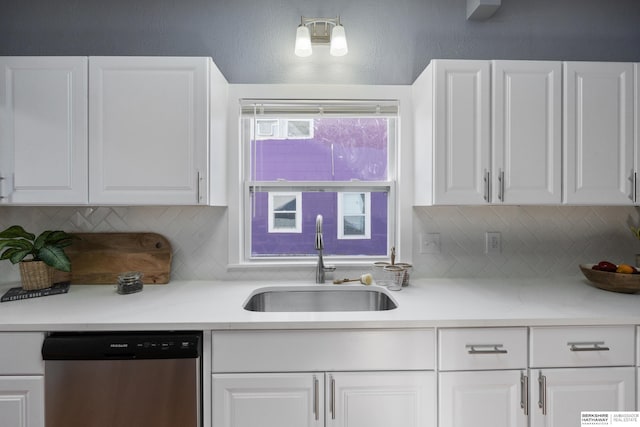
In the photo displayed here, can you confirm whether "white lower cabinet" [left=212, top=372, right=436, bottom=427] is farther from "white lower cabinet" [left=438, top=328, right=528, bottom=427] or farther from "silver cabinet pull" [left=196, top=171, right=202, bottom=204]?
"silver cabinet pull" [left=196, top=171, right=202, bottom=204]

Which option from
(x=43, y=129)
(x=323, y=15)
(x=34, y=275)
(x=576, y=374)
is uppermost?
(x=323, y=15)

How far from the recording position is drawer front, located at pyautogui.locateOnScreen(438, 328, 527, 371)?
1.36 metres

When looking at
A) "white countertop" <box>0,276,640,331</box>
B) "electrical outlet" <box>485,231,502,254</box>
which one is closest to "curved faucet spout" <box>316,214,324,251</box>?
"white countertop" <box>0,276,640,331</box>

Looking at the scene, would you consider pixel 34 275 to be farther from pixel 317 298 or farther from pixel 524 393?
pixel 524 393

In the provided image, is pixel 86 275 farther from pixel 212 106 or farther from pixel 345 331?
pixel 345 331

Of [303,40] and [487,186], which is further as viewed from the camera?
[303,40]

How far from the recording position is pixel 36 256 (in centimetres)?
170

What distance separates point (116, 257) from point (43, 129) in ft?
2.46

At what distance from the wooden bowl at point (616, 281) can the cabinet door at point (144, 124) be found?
7.15 ft

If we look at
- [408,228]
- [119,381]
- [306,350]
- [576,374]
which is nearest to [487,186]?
[408,228]

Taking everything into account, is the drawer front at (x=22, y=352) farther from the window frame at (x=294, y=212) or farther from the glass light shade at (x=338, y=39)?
the glass light shade at (x=338, y=39)

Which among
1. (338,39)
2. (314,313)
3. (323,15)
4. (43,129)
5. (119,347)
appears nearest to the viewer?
(119,347)

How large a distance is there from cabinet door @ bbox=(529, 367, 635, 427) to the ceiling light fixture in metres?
1.82

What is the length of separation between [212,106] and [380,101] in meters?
0.98
